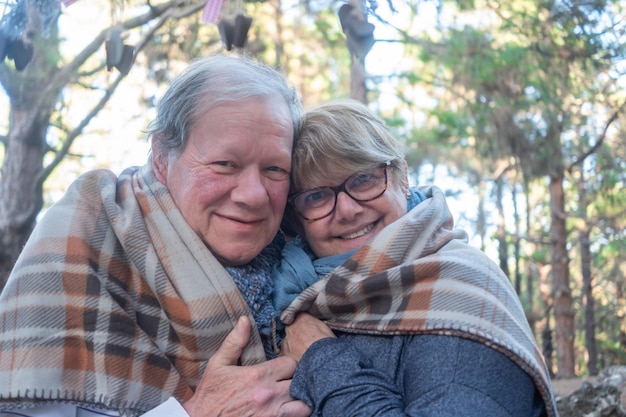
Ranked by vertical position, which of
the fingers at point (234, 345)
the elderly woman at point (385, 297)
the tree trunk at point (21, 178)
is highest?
the elderly woman at point (385, 297)

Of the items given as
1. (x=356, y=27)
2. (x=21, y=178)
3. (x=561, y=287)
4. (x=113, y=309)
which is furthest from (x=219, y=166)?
(x=561, y=287)

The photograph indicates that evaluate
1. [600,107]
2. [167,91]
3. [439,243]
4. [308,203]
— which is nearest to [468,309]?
[439,243]

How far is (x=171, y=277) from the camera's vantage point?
2078 millimetres

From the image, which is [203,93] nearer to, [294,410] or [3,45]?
[294,410]

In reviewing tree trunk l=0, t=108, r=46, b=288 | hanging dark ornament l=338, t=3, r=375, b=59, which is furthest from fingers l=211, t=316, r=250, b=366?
tree trunk l=0, t=108, r=46, b=288

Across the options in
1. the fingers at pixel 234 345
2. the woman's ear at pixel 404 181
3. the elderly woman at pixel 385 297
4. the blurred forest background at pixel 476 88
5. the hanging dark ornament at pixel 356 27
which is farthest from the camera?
the blurred forest background at pixel 476 88

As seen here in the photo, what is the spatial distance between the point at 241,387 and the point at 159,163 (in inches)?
33.4

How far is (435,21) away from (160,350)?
810 cm

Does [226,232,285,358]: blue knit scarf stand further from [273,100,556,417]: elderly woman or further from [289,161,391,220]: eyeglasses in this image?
[289,161,391,220]: eyeglasses

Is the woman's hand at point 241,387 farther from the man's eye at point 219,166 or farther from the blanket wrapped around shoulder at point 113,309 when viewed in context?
the man's eye at point 219,166

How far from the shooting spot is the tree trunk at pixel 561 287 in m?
9.21

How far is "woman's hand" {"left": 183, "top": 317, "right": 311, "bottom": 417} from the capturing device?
2.00 m

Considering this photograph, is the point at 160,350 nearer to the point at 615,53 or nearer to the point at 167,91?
the point at 167,91

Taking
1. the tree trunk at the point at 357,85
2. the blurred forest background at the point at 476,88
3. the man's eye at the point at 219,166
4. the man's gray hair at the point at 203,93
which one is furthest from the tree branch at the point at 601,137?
the man's eye at the point at 219,166
